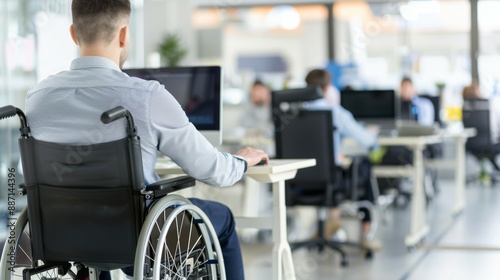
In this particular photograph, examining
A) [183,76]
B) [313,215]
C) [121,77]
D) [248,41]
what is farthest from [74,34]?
[248,41]

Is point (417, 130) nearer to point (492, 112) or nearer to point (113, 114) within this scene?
point (113, 114)

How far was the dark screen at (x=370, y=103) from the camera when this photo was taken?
7.50m

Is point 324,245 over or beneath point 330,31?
beneath

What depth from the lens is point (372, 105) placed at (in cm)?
754

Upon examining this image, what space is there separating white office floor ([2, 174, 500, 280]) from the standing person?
240cm

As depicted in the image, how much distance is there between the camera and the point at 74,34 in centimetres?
274

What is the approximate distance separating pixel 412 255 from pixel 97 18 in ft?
11.8

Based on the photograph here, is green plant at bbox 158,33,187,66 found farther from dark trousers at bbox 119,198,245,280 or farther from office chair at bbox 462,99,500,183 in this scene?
dark trousers at bbox 119,198,245,280

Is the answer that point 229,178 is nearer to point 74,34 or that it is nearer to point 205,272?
point 205,272

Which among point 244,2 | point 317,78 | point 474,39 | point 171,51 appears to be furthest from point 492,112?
point 317,78

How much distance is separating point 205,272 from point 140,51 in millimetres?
7308

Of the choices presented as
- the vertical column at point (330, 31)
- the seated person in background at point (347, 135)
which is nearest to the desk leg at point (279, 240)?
the seated person in background at point (347, 135)

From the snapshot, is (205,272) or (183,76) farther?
(183,76)

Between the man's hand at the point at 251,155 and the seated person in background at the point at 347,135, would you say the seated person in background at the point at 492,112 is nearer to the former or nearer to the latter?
the seated person in background at the point at 347,135
